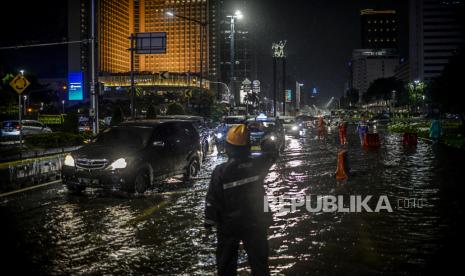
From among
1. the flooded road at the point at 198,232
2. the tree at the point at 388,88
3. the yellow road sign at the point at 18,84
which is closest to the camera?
the flooded road at the point at 198,232

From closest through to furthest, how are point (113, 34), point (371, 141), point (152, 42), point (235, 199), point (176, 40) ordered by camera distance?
point (235, 199)
point (371, 141)
point (152, 42)
point (113, 34)
point (176, 40)

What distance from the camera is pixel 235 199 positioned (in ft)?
14.5

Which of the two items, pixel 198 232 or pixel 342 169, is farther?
pixel 342 169

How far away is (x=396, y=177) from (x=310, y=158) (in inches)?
287

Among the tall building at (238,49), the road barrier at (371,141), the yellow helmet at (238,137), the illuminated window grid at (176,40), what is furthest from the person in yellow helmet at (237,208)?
the tall building at (238,49)

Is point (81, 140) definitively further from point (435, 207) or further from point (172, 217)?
point (435, 207)

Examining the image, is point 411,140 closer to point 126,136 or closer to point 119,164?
point 126,136

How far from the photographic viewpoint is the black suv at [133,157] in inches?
466

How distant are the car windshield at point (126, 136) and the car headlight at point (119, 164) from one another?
38.3 inches

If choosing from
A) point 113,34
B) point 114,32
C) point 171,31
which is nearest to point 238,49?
point 171,31

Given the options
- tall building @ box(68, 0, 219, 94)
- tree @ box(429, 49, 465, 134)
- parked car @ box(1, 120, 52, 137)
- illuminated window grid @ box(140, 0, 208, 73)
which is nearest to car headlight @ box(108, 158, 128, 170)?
tree @ box(429, 49, 465, 134)

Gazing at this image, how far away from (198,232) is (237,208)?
4101mm

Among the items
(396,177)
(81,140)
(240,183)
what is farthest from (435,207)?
(81,140)

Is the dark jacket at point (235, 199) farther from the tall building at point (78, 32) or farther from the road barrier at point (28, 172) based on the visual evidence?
the tall building at point (78, 32)
